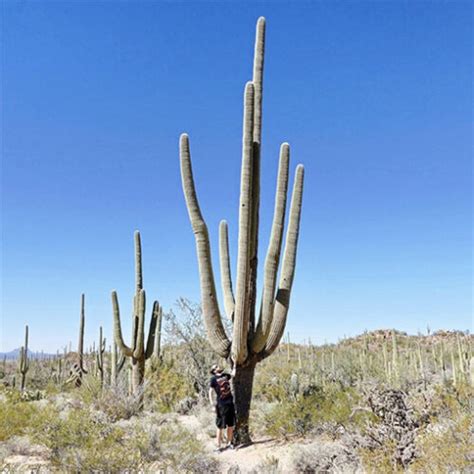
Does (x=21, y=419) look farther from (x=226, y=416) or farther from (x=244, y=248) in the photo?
(x=244, y=248)

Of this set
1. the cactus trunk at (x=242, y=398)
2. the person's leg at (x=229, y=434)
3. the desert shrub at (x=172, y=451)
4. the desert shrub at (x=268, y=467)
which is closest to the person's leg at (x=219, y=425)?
the person's leg at (x=229, y=434)

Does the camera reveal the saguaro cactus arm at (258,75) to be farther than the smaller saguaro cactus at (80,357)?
No

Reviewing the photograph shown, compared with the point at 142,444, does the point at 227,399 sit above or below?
above

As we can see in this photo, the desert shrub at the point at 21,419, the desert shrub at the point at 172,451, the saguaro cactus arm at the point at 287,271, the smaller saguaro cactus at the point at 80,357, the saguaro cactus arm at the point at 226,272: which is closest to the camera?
the desert shrub at the point at 172,451

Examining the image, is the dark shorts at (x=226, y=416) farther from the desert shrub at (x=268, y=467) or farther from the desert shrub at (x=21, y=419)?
the desert shrub at (x=21, y=419)

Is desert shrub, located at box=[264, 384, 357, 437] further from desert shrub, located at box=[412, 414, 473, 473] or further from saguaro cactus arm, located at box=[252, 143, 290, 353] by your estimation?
desert shrub, located at box=[412, 414, 473, 473]

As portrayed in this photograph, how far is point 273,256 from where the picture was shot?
385 inches

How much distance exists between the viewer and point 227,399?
915cm

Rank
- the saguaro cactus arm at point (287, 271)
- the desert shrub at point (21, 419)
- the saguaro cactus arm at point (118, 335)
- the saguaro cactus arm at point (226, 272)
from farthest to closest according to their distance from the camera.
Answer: the saguaro cactus arm at point (118, 335) < the saguaro cactus arm at point (226, 272) < the saguaro cactus arm at point (287, 271) < the desert shrub at point (21, 419)

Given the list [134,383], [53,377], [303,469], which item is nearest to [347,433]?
[303,469]

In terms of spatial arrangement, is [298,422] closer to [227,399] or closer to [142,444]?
[227,399]

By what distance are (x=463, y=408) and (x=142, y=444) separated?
4.88 meters

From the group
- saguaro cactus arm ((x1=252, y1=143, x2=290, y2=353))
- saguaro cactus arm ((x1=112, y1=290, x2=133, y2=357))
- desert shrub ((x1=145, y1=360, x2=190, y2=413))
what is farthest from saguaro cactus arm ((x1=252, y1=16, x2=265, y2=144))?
desert shrub ((x1=145, y1=360, x2=190, y2=413))

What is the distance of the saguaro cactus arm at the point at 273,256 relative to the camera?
9398mm
